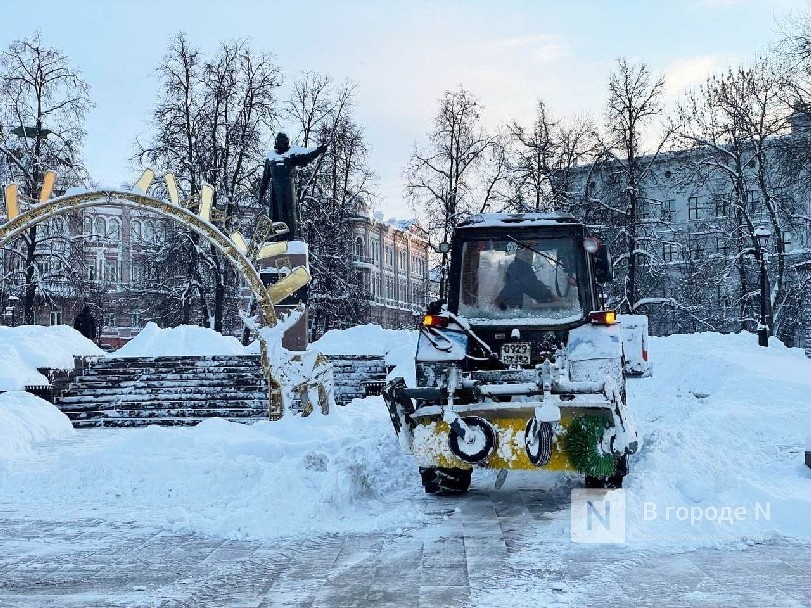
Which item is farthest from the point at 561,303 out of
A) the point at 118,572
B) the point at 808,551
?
the point at 118,572

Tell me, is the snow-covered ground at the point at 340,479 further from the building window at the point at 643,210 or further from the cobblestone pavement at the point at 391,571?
the building window at the point at 643,210

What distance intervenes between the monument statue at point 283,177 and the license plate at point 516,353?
31.9 ft

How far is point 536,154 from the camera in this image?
122 ft

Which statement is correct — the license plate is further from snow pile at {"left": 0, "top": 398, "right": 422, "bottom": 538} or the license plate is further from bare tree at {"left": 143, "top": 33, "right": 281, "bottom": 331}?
bare tree at {"left": 143, "top": 33, "right": 281, "bottom": 331}

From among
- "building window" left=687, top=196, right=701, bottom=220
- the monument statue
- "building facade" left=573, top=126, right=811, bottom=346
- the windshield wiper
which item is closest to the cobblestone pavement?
the windshield wiper

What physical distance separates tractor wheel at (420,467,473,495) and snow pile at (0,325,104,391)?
11176mm

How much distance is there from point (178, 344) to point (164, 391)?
424 centimetres

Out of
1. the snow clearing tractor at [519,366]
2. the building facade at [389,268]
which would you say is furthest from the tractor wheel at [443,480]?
the building facade at [389,268]

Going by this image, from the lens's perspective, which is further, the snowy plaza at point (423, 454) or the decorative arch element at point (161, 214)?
the decorative arch element at point (161, 214)

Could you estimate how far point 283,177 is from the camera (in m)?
16.6

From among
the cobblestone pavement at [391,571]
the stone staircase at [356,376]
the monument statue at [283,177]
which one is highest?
the monument statue at [283,177]

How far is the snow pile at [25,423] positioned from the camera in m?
11.7

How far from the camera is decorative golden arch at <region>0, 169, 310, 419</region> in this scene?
43.0 ft

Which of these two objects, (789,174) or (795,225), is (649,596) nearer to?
(789,174)
